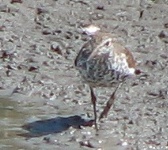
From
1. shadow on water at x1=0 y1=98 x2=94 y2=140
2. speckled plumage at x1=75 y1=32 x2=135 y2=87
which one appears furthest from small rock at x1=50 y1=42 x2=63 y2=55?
speckled plumage at x1=75 y1=32 x2=135 y2=87

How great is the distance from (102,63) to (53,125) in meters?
0.84

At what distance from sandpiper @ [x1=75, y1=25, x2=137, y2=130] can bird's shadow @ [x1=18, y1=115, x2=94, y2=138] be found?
20cm

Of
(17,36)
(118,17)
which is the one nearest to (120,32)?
(118,17)

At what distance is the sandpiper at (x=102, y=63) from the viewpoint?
941 cm

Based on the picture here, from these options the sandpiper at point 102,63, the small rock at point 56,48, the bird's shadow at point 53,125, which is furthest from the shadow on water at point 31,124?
the small rock at point 56,48

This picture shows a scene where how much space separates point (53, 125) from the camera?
9594mm

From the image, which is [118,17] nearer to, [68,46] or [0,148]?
[68,46]

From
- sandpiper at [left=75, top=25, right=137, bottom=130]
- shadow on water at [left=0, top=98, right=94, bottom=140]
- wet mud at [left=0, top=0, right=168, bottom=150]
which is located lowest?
shadow on water at [left=0, top=98, right=94, bottom=140]

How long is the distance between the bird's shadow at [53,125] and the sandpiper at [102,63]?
0.20 meters

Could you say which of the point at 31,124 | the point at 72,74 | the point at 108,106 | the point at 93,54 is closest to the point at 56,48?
the point at 72,74

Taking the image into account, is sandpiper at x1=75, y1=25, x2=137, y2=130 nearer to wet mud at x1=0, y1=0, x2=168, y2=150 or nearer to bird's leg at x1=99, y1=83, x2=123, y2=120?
bird's leg at x1=99, y1=83, x2=123, y2=120

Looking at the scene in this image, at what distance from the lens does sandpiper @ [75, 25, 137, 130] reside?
9414mm

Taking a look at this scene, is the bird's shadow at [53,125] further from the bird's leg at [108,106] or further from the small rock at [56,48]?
the small rock at [56,48]

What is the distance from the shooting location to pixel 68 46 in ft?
39.4
